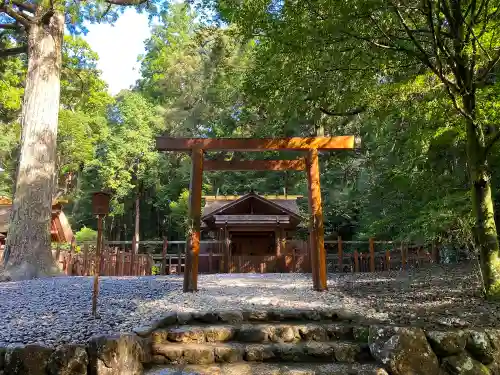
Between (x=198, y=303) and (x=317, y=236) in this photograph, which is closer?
(x=198, y=303)

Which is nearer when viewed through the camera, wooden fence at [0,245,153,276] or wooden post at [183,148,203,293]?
wooden post at [183,148,203,293]

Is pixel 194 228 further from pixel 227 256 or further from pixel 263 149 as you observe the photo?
pixel 227 256

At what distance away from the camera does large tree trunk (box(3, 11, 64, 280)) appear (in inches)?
370

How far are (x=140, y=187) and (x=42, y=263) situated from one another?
19395 millimetres

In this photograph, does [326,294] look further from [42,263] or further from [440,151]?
[42,263]

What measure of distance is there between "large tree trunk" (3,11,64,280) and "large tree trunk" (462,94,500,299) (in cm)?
912

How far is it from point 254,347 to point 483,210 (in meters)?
4.04

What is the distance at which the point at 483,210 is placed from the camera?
19.1ft

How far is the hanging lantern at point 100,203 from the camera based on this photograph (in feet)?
16.8

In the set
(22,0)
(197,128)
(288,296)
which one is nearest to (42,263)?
(288,296)

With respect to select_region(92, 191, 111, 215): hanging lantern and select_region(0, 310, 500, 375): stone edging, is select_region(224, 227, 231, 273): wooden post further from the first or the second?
select_region(0, 310, 500, 375): stone edging

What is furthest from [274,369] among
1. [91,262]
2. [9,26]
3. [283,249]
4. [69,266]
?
[283,249]

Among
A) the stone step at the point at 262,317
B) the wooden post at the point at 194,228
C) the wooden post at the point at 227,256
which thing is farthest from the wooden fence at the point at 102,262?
the stone step at the point at 262,317

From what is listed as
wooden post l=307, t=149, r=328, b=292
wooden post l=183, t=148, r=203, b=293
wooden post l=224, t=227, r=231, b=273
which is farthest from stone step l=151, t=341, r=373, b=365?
wooden post l=224, t=227, r=231, b=273
